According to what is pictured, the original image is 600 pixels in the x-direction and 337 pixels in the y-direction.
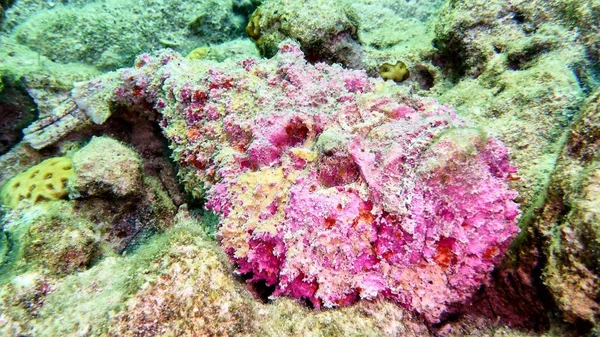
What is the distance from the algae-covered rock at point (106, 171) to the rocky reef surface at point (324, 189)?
0.06 ft

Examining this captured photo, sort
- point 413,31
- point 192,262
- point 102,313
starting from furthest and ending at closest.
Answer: point 413,31, point 192,262, point 102,313

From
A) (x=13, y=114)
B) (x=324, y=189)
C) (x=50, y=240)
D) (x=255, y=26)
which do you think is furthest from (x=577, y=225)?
(x=13, y=114)

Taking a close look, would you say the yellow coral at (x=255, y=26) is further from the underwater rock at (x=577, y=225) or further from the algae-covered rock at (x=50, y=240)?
the underwater rock at (x=577, y=225)

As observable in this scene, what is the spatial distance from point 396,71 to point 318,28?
1.04 meters

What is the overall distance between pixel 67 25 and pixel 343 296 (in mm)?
5326

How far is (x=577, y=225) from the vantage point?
61.9 inches

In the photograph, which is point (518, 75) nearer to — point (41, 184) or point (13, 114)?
point (41, 184)

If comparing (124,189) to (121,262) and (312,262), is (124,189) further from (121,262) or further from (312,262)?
(312,262)

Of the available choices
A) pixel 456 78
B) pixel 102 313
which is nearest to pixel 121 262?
pixel 102 313

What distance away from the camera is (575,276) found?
157 cm

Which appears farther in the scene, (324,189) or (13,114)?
(13,114)

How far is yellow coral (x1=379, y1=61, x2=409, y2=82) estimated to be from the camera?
416 cm

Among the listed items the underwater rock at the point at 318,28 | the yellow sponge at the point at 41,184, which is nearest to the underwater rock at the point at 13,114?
the yellow sponge at the point at 41,184

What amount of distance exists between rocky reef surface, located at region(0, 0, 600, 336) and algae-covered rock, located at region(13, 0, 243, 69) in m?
1.03
